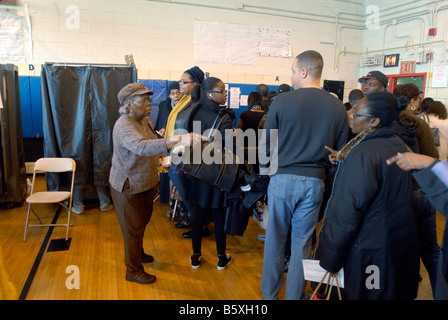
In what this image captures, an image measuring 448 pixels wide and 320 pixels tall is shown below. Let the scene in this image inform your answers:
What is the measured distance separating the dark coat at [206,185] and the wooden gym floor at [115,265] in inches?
26.3

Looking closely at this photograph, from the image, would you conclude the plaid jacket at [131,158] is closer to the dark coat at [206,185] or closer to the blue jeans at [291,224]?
the dark coat at [206,185]

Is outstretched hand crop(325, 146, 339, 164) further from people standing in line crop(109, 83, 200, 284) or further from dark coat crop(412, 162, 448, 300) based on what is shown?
people standing in line crop(109, 83, 200, 284)

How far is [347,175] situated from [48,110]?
3756mm

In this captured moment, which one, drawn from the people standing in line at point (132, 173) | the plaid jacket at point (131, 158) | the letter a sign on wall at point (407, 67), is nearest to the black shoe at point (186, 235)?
the people standing in line at point (132, 173)

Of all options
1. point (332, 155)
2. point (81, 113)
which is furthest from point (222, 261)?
point (81, 113)

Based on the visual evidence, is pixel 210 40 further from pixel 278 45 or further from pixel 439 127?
pixel 439 127

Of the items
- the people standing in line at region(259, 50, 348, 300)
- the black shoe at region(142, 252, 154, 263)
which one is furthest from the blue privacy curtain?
the people standing in line at region(259, 50, 348, 300)

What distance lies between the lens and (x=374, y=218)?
1.57 metres

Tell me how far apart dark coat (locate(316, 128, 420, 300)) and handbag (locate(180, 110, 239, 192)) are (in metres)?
0.99

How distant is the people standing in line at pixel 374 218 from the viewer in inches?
59.9

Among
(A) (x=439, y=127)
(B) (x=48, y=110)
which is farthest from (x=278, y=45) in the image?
(B) (x=48, y=110)

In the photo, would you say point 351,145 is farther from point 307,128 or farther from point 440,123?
point 440,123

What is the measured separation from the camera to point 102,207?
168 inches

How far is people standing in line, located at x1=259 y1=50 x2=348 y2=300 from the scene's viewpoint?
198 cm
